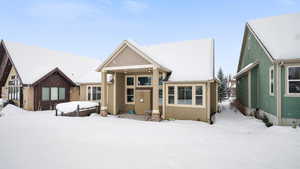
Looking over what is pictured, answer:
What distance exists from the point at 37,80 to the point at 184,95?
47.7ft

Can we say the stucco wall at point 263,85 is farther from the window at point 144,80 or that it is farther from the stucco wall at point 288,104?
the window at point 144,80

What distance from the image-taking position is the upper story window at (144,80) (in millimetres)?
12580

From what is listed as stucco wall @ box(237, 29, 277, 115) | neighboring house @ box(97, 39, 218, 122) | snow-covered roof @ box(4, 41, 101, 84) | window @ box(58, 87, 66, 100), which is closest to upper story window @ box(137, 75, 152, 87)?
neighboring house @ box(97, 39, 218, 122)

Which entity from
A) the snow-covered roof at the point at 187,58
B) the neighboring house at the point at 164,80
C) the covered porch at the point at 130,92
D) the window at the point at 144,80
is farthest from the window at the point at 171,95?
the window at the point at 144,80

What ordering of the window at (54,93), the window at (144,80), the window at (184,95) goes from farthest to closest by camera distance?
the window at (54,93), the window at (144,80), the window at (184,95)

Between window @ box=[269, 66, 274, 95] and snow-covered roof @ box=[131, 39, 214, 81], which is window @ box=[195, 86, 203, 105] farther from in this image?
window @ box=[269, 66, 274, 95]

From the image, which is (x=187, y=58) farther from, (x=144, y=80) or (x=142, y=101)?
(x=142, y=101)

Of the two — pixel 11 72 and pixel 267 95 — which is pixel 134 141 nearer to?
pixel 267 95

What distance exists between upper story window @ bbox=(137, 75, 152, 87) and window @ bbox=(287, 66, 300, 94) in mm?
8774

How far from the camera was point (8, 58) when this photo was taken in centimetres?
1622

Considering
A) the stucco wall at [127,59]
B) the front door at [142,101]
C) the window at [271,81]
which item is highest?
the stucco wall at [127,59]

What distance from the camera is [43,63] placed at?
18.1m

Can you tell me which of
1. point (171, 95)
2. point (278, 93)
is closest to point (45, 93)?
point (171, 95)

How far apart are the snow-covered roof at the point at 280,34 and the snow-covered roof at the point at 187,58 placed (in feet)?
11.0
